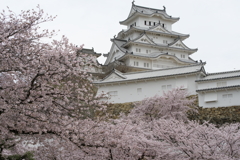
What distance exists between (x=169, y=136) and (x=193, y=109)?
378 inches

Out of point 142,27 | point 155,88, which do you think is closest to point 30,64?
point 155,88

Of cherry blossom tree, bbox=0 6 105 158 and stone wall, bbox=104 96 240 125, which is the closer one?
cherry blossom tree, bbox=0 6 105 158

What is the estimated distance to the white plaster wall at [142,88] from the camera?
24.9m

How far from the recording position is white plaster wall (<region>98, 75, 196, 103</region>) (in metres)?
24.9

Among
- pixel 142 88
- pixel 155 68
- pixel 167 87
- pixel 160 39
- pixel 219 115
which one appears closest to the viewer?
pixel 219 115

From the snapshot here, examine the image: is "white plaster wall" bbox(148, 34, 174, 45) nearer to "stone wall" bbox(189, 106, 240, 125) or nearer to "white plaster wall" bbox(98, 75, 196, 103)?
"white plaster wall" bbox(98, 75, 196, 103)

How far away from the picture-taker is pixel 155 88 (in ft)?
83.6

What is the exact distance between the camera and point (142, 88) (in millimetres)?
25891

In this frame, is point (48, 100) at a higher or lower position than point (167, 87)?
lower

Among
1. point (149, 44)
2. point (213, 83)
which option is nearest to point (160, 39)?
point (149, 44)

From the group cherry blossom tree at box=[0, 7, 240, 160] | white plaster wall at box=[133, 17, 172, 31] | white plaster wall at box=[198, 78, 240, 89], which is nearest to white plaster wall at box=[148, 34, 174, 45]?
white plaster wall at box=[133, 17, 172, 31]

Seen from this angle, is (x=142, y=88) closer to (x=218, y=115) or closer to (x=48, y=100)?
(x=218, y=115)

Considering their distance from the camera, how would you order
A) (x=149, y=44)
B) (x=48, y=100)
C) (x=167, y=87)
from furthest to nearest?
(x=149, y=44)
(x=167, y=87)
(x=48, y=100)

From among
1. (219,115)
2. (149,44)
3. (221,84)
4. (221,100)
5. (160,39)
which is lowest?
(219,115)
